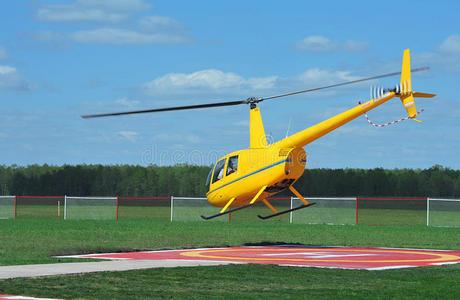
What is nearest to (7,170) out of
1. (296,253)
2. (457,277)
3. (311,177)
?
(311,177)

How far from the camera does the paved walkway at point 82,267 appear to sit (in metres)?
18.0

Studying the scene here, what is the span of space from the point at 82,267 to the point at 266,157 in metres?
9.02

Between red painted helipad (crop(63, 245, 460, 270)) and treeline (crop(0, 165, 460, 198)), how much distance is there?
64.4m

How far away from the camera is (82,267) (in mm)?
19531

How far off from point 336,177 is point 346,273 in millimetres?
74522

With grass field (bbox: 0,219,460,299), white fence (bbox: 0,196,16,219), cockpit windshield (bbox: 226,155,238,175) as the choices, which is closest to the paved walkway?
grass field (bbox: 0,219,460,299)

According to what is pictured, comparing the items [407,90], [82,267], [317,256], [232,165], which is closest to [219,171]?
[232,165]

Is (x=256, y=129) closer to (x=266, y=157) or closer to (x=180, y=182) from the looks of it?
(x=266, y=157)

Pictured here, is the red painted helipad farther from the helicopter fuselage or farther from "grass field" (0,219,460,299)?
the helicopter fuselage

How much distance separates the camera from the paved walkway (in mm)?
17953

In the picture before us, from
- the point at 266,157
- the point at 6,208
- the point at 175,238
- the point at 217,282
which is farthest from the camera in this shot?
the point at 6,208

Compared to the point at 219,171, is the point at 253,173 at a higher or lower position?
lower

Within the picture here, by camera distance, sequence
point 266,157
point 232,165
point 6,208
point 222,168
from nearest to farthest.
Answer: point 266,157, point 232,165, point 222,168, point 6,208

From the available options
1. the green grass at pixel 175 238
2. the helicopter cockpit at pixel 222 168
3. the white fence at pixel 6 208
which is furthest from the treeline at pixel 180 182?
the helicopter cockpit at pixel 222 168
